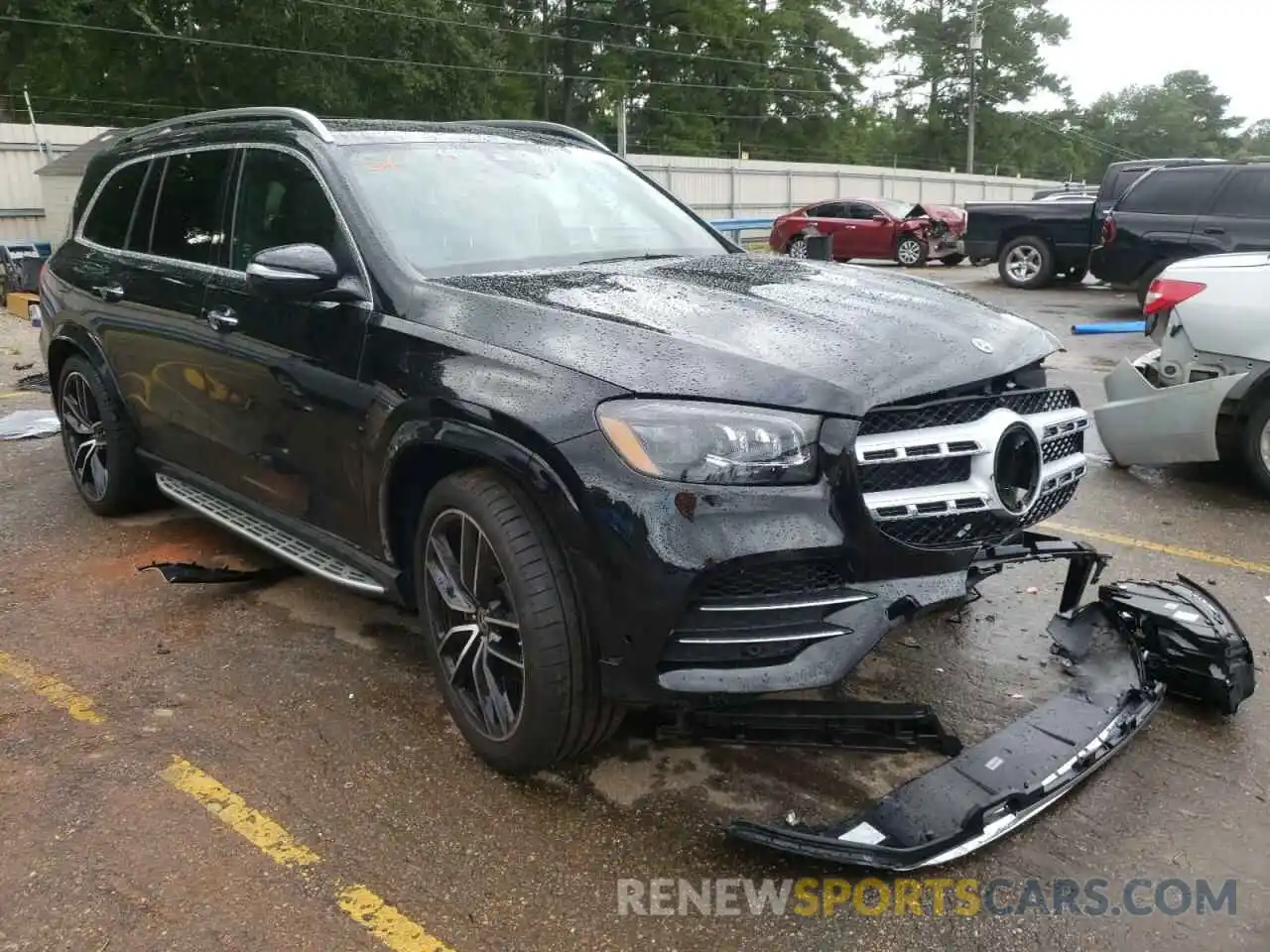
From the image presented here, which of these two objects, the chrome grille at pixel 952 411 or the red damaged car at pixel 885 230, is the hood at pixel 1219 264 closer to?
the chrome grille at pixel 952 411

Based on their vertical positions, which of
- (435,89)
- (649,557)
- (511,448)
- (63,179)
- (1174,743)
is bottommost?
(1174,743)

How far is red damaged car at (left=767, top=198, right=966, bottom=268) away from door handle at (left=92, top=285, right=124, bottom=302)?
18.0 meters

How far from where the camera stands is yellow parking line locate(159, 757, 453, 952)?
243 centimetres

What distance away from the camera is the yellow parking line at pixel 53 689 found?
352cm

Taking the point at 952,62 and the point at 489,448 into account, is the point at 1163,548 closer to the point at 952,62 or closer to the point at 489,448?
the point at 489,448

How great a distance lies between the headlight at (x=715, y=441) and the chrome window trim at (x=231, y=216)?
1.17m

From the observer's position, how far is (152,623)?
4223 millimetres

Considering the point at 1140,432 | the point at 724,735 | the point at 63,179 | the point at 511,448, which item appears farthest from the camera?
the point at 63,179

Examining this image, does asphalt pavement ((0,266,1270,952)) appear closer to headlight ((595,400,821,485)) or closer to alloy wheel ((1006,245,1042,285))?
headlight ((595,400,821,485))

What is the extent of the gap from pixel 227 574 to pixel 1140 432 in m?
4.73

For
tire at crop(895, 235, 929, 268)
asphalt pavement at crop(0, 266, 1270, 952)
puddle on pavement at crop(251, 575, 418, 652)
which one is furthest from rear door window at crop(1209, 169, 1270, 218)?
puddle on pavement at crop(251, 575, 418, 652)

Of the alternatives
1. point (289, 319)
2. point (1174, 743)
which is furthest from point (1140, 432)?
point (289, 319)

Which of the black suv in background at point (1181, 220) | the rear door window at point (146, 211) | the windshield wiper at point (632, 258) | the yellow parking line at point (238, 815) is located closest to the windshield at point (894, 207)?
the black suv in background at point (1181, 220)

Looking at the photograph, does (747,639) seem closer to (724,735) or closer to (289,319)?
(724,735)
